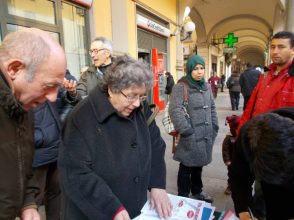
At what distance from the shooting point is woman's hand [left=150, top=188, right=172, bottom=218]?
1.37 m

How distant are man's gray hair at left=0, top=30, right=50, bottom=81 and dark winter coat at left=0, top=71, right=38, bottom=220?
12 centimetres

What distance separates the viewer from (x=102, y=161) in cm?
134

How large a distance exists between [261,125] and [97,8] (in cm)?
509

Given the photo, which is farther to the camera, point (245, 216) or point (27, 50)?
point (245, 216)

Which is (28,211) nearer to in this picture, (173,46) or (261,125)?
(261,125)

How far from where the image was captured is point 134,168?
1.42m

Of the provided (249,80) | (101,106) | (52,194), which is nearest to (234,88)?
(249,80)

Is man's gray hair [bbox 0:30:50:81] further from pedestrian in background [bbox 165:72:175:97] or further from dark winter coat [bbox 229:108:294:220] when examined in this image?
pedestrian in background [bbox 165:72:175:97]

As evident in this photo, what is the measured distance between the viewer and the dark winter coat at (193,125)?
2.73 metres

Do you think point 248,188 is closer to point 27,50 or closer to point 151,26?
point 27,50

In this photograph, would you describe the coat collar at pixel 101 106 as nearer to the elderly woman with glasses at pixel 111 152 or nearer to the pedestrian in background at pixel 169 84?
the elderly woman with glasses at pixel 111 152

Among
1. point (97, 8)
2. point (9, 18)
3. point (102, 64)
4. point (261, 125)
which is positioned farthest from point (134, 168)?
point (97, 8)

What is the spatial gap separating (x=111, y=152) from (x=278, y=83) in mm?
1778

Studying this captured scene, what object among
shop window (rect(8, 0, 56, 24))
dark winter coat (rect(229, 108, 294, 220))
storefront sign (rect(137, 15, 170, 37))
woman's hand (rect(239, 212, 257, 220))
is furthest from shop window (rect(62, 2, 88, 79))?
woman's hand (rect(239, 212, 257, 220))
